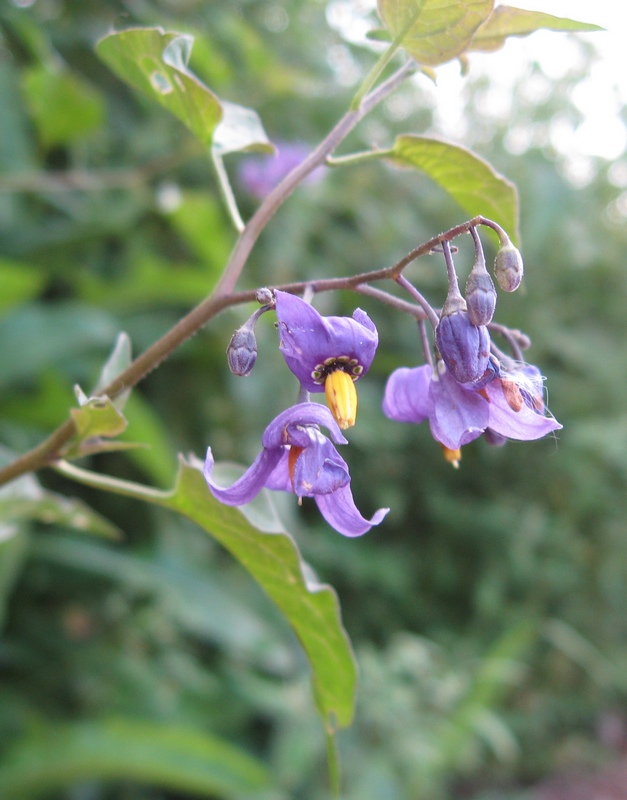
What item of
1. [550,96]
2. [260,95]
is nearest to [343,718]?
[260,95]

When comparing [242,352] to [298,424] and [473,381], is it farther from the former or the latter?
[473,381]

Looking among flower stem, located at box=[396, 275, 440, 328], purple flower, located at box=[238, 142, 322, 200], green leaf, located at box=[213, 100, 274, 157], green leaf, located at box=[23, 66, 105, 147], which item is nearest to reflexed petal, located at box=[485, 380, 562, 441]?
flower stem, located at box=[396, 275, 440, 328]

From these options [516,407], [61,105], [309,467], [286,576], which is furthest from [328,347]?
[61,105]

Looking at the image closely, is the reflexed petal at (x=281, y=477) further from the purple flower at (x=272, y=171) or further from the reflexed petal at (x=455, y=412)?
the purple flower at (x=272, y=171)

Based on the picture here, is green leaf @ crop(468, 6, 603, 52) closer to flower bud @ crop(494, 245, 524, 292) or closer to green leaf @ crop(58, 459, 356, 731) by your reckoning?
flower bud @ crop(494, 245, 524, 292)

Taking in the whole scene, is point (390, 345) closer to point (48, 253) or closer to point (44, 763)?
point (48, 253)

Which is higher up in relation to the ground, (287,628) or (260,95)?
(260,95)
